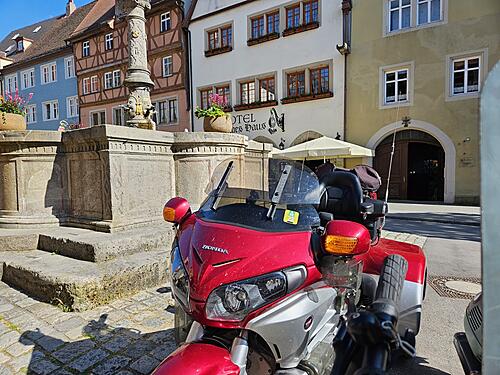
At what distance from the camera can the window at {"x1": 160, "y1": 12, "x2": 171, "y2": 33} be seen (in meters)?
20.2

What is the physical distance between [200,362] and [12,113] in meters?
4.82

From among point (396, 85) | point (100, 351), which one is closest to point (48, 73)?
point (396, 85)

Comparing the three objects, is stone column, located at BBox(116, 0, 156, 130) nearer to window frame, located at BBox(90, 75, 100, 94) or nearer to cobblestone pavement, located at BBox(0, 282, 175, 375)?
cobblestone pavement, located at BBox(0, 282, 175, 375)

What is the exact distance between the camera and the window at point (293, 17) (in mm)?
15969

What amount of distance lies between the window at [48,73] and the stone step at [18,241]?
28.2 meters

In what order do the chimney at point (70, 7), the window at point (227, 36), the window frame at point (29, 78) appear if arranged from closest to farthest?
the window at point (227, 36), the window frame at point (29, 78), the chimney at point (70, 7)

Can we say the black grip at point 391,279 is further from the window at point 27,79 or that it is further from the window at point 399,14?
the window at point 27,79

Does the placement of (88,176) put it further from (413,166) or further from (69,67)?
(69,67)

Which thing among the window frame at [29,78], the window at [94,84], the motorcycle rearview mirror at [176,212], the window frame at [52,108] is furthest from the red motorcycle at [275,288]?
the window frame at [29,78]

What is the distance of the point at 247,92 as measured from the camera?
698 inches

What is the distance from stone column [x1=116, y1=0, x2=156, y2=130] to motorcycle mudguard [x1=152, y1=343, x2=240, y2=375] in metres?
5.23

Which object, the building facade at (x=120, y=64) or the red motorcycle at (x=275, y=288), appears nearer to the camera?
the red motorcycle at (x=275, y=288)

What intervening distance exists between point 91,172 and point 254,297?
3.72 m

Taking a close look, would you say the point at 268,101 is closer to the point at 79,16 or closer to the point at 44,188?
the point at 44,188
